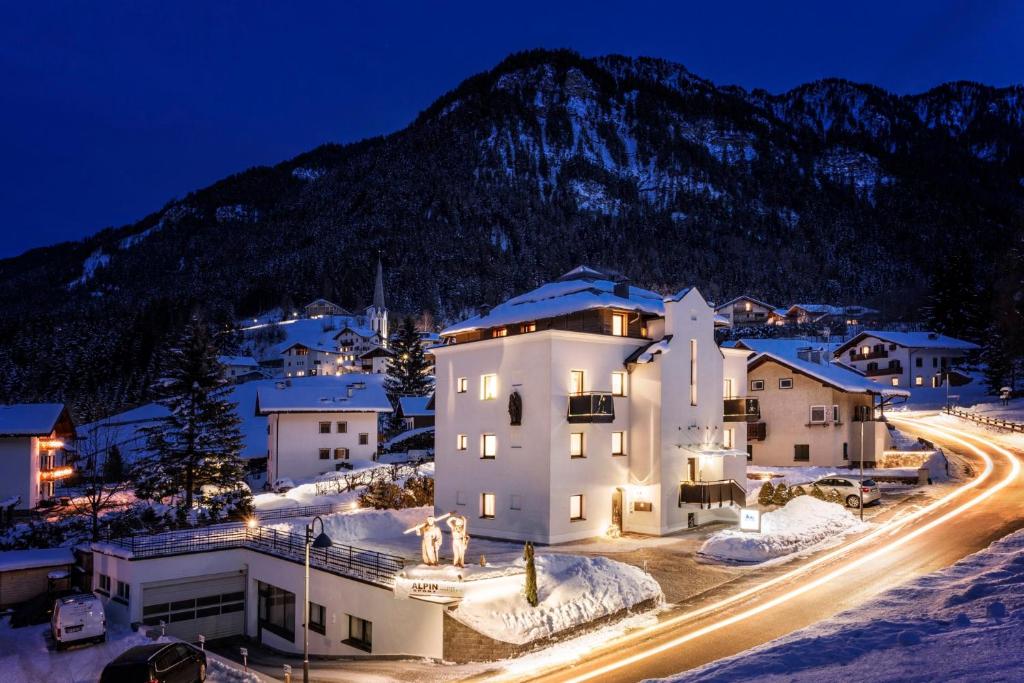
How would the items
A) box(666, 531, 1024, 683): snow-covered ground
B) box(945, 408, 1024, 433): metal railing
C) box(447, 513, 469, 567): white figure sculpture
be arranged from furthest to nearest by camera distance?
box(945, 408, 1024, 433): metal railing → box(447, 513, 469, 567): white figure sculpture → box(666, 531, 1024, 683): snow-covered ground

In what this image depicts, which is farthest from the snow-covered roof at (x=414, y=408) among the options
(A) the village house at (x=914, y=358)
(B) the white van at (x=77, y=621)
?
(A) the village house at (x=914, y=358)

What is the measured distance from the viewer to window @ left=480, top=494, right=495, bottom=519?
35438 millimetres

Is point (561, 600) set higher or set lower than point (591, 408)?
lower

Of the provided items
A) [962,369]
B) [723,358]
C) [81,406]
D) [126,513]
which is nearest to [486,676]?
[723,358]

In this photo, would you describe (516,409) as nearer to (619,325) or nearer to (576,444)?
(576,444)

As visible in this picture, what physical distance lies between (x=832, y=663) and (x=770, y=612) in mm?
8397

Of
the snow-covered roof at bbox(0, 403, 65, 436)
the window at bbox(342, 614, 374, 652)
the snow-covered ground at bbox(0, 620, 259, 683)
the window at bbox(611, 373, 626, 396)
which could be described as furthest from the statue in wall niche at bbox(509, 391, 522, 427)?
the snow-covered roof at bbox(0, 403, 65, 436)

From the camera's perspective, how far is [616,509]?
35.0 metres

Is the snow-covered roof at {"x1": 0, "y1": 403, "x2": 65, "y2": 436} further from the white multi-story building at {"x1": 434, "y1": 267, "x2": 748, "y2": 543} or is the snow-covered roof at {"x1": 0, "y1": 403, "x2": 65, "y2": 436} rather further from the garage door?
the white multi-story building at {"x1": 434, "y1": 267, "x2": 748, "y2": 543}

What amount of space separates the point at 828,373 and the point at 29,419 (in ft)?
179

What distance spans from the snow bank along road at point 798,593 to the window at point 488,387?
15.0 m

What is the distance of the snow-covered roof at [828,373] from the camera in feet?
164

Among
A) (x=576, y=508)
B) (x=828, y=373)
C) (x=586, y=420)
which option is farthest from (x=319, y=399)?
(x=828, y=373)

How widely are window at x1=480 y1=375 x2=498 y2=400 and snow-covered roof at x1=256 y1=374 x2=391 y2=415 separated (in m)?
25.5
